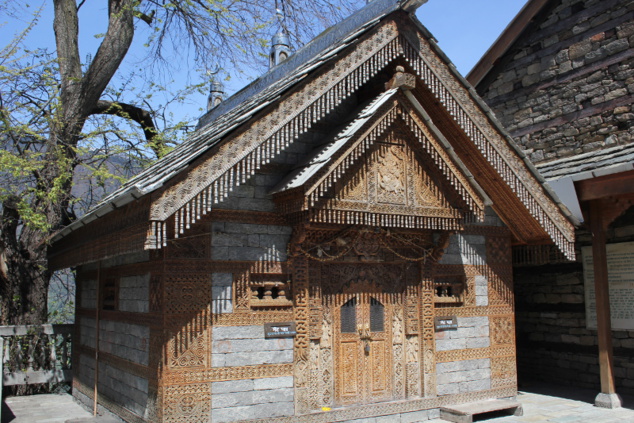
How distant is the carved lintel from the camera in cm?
696

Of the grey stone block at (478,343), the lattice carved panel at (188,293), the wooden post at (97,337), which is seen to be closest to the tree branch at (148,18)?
the wooden post at (97,337)

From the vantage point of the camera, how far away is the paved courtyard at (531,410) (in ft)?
25.3

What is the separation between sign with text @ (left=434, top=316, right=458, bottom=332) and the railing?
6.23 metres

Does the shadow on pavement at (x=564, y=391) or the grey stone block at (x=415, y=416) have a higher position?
the grey stone block at (x=415, y=416)

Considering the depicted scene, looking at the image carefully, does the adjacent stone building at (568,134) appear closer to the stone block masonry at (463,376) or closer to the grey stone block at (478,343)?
the grey stone block at (478,343)

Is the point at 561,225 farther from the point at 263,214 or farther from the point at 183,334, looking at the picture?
the point at 183,334

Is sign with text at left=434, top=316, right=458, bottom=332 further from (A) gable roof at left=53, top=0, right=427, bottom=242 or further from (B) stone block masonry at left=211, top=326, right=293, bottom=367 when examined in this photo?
(A) gable roof at left=53, top=0, right=427, bottom=242

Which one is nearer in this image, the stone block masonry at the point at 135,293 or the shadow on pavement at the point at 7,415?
the stone block masonry at the point at 135,293

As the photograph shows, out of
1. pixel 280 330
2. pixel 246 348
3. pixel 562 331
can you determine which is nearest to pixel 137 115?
pixel 280 330

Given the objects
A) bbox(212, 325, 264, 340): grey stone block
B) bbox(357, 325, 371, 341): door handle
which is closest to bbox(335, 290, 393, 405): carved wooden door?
bbox(357, 325, 371, 341): door handle

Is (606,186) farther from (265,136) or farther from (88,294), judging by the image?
(88,294)

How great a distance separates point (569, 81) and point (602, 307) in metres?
4.14

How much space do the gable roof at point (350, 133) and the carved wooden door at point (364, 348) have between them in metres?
1.96

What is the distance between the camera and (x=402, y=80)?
6.95 metres
